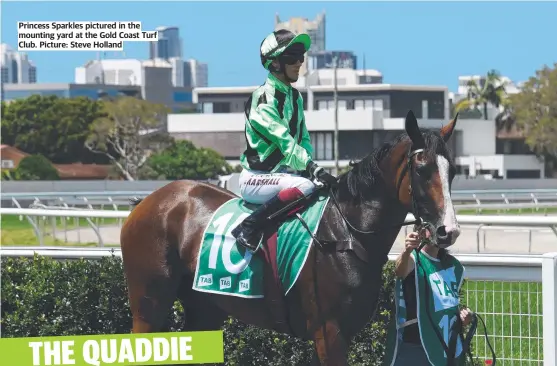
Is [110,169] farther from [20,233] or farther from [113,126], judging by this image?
[20,233]

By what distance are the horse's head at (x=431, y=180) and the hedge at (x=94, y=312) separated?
4.90 feet

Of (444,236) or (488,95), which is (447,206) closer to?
(444,236)

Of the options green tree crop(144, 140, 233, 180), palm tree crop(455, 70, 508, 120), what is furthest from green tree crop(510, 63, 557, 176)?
green tree crop(144, 140, 233, 180)

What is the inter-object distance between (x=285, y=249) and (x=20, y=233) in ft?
42.4

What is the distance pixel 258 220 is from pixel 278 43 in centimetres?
82

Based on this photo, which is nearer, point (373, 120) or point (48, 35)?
point (48, 35)

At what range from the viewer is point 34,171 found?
155 ft

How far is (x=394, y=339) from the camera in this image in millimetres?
4781

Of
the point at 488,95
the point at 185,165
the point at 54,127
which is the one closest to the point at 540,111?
the point at 488,95

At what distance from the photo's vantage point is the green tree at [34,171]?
4700 centimetres

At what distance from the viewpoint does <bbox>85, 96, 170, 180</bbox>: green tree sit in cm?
6138

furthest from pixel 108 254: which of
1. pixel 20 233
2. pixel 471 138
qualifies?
pixel 471 138

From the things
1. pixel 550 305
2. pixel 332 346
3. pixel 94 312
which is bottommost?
pixel 94 312

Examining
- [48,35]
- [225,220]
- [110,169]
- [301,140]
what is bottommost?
[110,169]
